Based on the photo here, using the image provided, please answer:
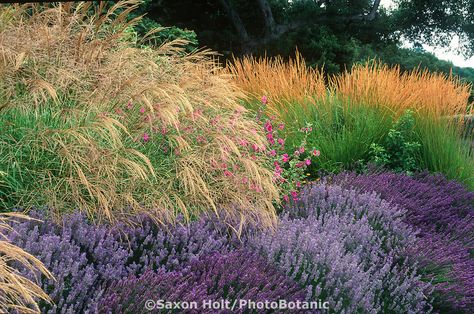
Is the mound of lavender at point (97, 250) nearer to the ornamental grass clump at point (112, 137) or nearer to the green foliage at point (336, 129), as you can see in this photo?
the ornamental grass clump at point (112, 137)

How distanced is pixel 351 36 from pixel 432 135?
1425cm

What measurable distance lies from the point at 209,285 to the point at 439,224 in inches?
101

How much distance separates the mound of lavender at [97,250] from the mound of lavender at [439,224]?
133cm

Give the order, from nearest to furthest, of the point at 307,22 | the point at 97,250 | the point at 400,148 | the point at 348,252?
the point at 97,250 < the point at 348,252 < the point at 400,148 < the point at 307,22

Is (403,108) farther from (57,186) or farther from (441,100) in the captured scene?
(57,186)

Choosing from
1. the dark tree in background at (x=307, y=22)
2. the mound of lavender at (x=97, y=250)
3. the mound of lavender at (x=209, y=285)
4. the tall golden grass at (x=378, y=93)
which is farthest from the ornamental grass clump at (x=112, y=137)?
the dark tree in background at (x=307, y=22)

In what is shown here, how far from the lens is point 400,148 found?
6047 mm

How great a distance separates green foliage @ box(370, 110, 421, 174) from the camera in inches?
234

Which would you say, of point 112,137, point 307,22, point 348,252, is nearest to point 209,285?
A: point 348,252

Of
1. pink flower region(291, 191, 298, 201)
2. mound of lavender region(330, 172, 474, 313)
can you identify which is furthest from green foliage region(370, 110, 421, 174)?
pink flower region(291, 191, 298, 201)

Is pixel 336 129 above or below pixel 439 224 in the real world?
above

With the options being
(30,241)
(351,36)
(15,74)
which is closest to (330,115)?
(15,74)

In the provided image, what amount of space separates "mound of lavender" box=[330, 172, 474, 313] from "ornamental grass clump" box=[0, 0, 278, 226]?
3.32 ft

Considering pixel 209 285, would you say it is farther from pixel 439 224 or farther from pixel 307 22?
pixel 307 22
